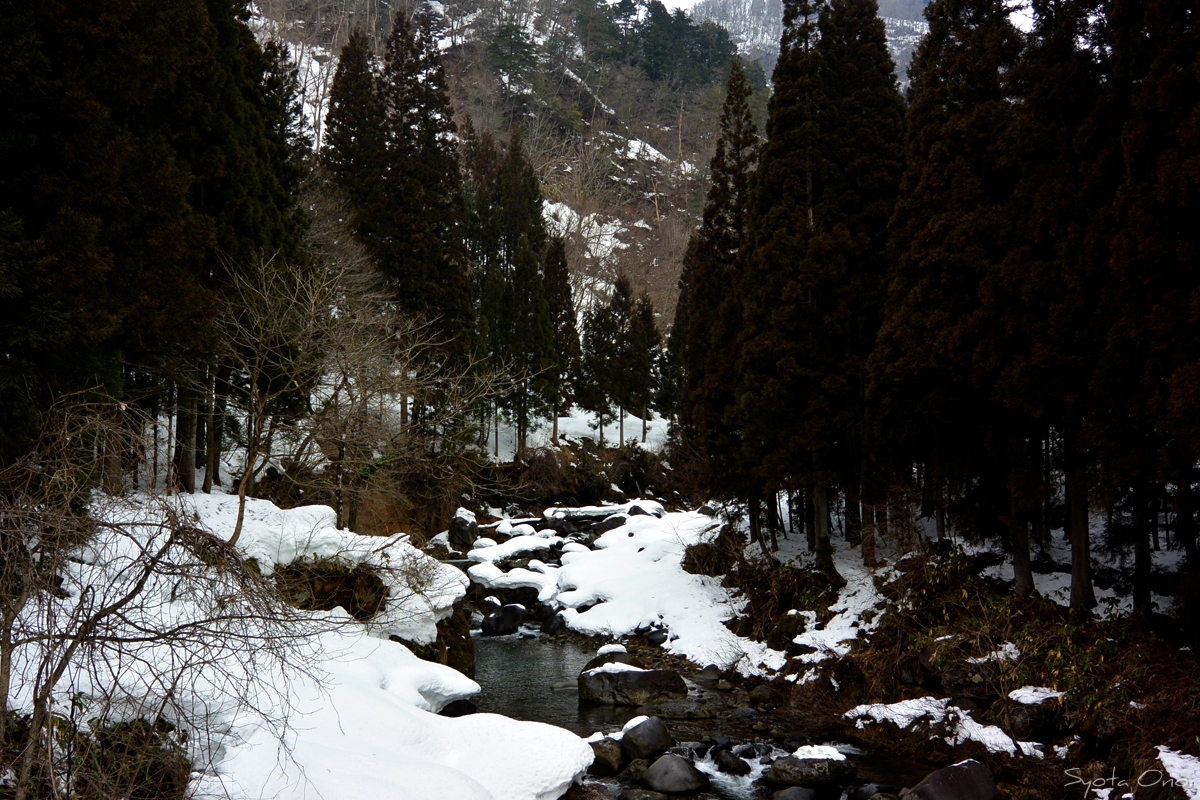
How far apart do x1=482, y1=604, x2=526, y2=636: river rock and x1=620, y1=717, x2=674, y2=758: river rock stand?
8.54 m

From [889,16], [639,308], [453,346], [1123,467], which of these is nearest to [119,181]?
[1123,467]

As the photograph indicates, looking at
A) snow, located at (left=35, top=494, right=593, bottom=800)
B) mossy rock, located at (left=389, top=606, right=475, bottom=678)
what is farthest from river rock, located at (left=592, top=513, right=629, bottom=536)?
snow, located at (left=35, top=494, right=593, bottom=800)

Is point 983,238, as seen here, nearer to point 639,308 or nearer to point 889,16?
point 639,308

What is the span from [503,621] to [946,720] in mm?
10763

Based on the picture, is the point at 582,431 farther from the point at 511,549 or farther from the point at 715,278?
the point at 715,278

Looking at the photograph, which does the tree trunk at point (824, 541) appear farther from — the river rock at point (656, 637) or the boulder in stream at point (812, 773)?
the boulder in stream at point (812, 773)

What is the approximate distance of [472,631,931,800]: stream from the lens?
33.5ft

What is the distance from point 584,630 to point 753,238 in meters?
9.28

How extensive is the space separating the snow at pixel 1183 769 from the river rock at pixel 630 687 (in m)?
6.89

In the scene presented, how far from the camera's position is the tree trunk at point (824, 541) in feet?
52.3

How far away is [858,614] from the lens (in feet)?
47.4

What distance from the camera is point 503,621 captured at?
19453 mm

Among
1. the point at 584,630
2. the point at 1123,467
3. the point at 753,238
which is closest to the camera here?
the point at 1123,467

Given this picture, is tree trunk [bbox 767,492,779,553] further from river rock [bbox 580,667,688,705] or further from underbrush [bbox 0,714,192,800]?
underbrush [bbox 0,714,192,800]
